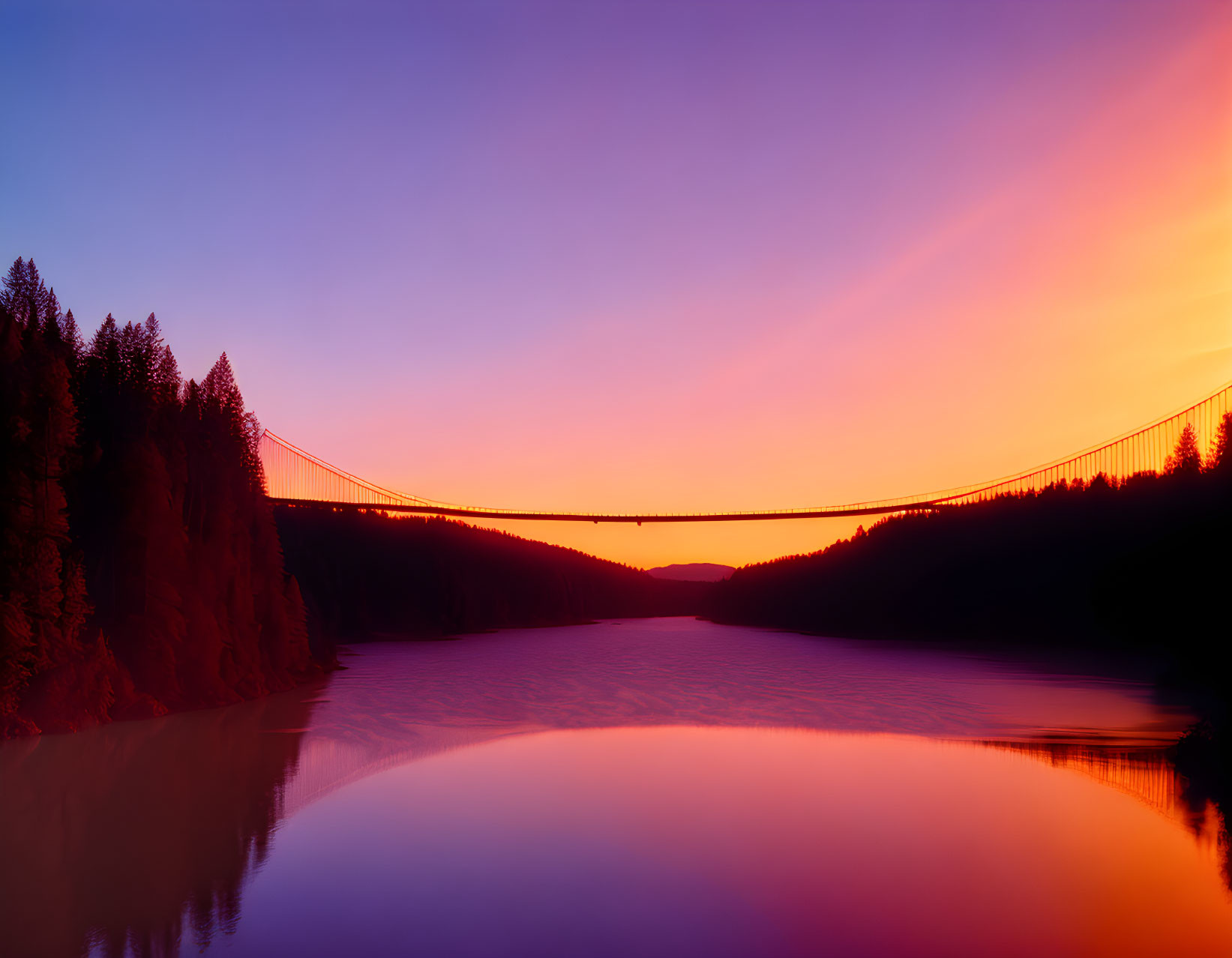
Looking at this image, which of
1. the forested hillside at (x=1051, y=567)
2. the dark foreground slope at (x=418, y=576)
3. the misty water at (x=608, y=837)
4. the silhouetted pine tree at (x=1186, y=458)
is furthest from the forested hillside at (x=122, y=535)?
the silhouetted pine tree at (x=1186, y=458)

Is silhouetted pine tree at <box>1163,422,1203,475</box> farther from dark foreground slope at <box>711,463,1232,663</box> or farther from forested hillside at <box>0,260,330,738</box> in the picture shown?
forested hillside at <box>0,260,330,738</box>

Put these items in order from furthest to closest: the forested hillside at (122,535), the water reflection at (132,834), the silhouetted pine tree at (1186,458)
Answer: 1. the silhouetted pine tree at (1186,458)
2. the forested hillside at (122,535)
3. the water reflection at (132,834)

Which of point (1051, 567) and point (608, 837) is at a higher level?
point (1051, 567)

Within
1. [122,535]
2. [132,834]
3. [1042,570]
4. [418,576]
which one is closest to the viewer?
[132,834]

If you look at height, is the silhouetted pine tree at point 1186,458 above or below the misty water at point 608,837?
above

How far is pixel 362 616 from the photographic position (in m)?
64.0

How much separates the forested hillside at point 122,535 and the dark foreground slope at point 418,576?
19.9 meters

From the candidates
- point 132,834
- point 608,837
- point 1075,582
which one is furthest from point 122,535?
point 1075,582

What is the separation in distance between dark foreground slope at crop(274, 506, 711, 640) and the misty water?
103ft

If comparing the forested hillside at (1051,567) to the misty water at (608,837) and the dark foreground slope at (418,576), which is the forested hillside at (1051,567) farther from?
the dark foreground slope at (418,576)

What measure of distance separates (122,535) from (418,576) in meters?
53.2

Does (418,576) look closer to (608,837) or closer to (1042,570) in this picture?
(1042,570)

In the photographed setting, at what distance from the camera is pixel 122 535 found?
20.0m

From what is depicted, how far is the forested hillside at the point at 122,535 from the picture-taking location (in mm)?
16688
